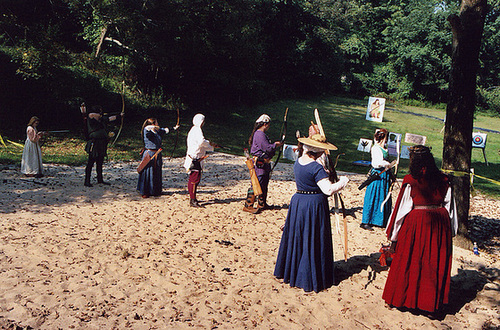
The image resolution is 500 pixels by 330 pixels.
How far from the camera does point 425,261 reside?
188 inches

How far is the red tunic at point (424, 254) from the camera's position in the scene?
15.6ft

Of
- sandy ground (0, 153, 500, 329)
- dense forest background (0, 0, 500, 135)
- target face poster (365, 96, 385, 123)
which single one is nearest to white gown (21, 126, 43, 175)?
sandy ground (0, 153, 500, 329)

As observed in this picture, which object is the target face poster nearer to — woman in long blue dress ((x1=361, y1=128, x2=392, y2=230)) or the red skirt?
woman in long blue dress ((x1=361, y1=128, x2=392, y2=230))

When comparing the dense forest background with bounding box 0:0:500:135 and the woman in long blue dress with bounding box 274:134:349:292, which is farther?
the dense forest background with bounding box 0:0:500:135

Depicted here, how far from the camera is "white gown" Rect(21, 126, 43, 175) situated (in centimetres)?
1058

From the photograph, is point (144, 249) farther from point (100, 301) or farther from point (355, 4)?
point (355, 4)

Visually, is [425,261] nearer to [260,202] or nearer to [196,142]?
[260,202]

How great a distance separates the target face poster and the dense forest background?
25.9ft

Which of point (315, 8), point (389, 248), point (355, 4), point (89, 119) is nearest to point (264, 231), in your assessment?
point (389, 248)

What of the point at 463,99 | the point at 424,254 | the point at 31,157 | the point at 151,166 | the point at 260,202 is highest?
the point at 463,99

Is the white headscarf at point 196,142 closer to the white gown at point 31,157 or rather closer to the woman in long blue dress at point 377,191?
the woman in long blue dress at point 377,191

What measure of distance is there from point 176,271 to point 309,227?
2008 millimetres

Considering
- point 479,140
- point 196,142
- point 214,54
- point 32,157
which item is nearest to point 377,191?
point 196,142

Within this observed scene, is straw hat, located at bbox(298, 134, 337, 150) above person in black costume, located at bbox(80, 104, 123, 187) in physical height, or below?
above
